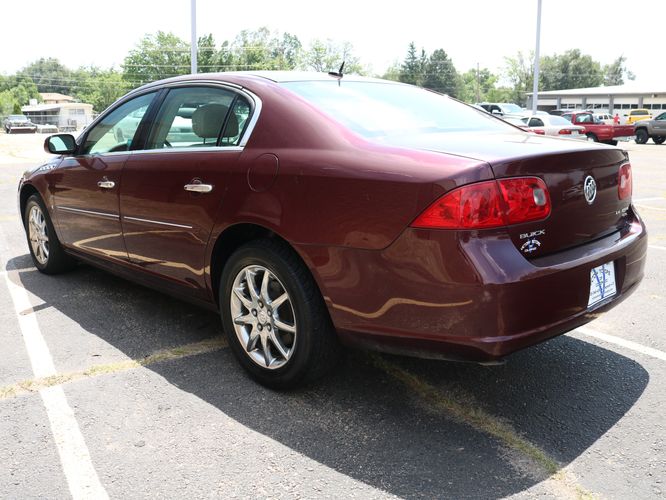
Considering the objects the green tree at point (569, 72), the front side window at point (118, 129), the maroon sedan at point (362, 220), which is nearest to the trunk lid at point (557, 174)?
the maroon sedan at point (362, 220)

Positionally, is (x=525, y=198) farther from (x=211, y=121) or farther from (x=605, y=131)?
(x=605, y=131)

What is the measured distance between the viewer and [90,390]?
3.38 meters

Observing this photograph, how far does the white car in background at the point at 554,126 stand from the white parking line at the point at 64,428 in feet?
62.2

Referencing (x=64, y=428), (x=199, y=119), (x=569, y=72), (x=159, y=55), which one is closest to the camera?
(x=64, y=428)

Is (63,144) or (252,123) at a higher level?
(252,123)

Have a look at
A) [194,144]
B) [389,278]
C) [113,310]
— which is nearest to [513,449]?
[389,278]

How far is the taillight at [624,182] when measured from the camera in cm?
328

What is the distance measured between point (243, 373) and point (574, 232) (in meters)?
1.87

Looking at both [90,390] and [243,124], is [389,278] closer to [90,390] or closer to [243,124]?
[243,124]

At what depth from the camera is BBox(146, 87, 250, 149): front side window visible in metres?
3.57

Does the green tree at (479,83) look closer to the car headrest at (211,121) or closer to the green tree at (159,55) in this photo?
the green tree at (159,55)

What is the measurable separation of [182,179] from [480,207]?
1.83m

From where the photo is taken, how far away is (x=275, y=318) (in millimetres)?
3236

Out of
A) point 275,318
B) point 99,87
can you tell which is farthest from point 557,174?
point 99,87
